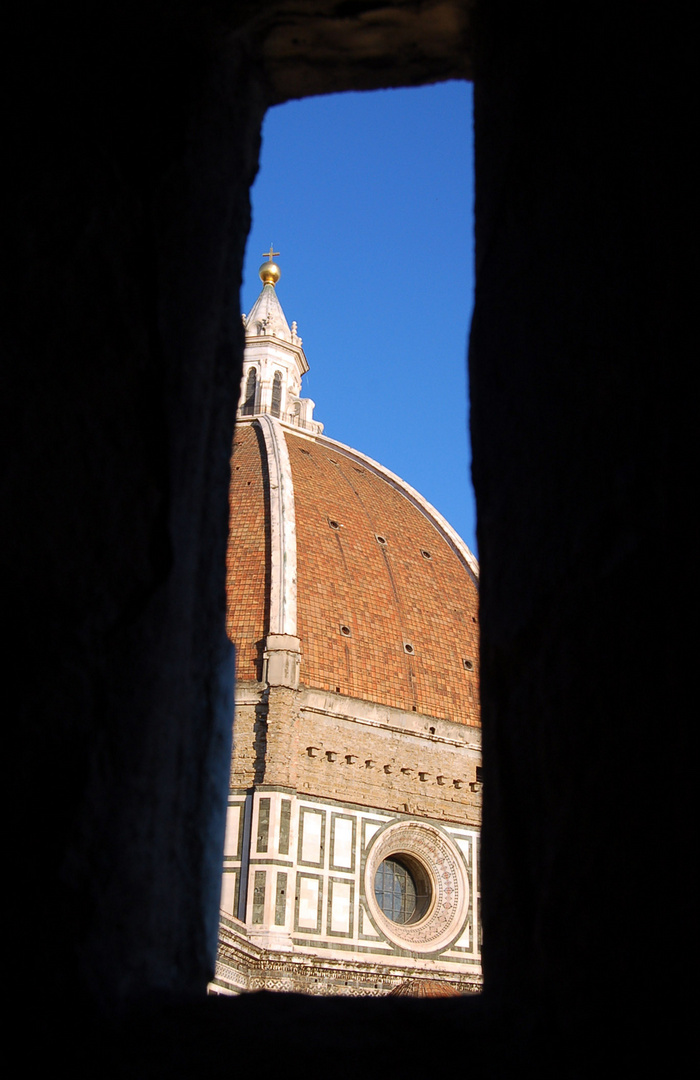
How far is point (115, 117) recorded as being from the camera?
4.25 ft

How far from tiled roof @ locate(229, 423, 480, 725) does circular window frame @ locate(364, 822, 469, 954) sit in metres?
3.25

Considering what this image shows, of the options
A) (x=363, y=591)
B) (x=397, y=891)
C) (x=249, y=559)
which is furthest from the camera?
(x=363, y=591)

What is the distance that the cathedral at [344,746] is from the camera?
63.0ft

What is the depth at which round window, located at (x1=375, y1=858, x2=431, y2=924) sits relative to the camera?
2094 cm

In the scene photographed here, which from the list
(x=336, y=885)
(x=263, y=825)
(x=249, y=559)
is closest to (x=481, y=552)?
(x=263, y=825)

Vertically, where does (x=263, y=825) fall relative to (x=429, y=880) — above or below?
above

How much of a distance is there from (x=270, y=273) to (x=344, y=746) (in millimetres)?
19560

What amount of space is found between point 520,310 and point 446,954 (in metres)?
20.8

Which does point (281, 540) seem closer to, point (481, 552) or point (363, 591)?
point (363, 591)

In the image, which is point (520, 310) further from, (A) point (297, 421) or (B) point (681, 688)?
(A) point (297, 421)

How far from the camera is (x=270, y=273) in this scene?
35844mm

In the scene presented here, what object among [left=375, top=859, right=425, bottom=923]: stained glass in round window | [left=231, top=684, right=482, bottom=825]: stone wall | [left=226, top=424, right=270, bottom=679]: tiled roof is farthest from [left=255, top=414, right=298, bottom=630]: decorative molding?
[left=375, top=859, right=425, bottom=923]: stained glass in round window

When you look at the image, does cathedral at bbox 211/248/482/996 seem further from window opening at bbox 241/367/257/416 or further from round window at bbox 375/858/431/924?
window opening at bbox 241/367/257/416

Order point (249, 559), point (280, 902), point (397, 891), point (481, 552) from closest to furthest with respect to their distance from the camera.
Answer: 1. point (481, 552)
2. point (280, 902)
3. point (397, 891)
4. point (249, 559)
